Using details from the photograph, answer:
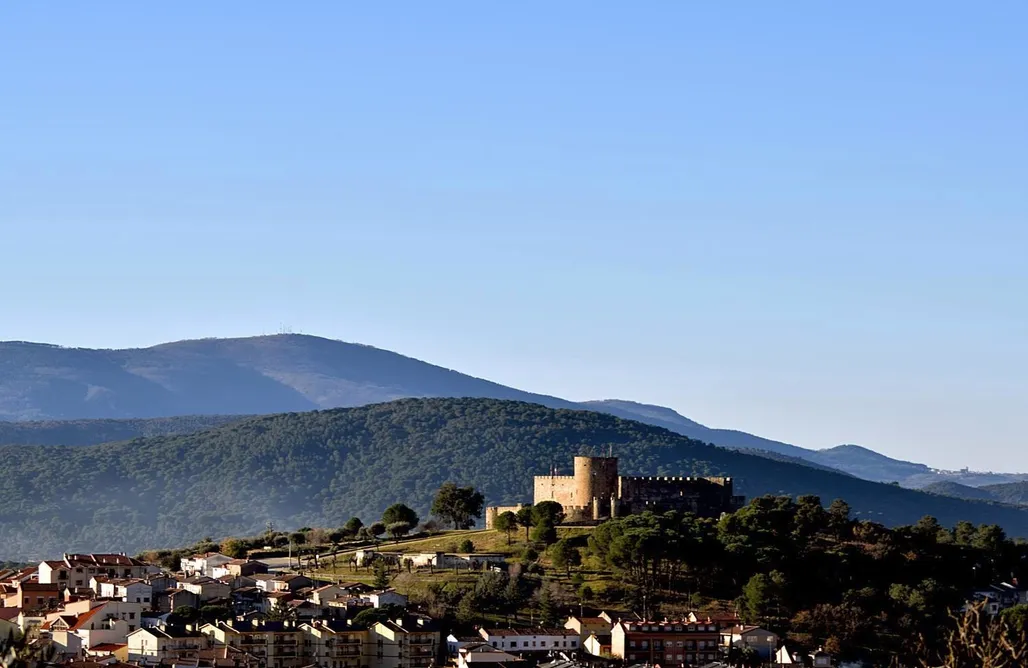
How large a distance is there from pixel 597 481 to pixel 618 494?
47.7 inches

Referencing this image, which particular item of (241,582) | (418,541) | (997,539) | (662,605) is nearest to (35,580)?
(241,582)

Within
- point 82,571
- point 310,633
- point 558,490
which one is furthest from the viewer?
point 558,490

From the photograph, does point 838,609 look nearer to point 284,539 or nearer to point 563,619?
point 563,619

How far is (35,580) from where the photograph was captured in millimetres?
88500

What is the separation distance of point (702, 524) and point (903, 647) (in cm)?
1348

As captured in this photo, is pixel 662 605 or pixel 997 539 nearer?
pixel 662 605

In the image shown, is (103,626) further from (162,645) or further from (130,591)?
(162,645)

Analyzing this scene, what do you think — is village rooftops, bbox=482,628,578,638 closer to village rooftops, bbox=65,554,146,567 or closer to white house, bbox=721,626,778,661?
white house, bbox=721,626,778,661

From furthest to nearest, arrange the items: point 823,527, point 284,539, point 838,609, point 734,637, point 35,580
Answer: point 284,539 < point 823,527 < point 35,580 < point 838,609 < point 734,637

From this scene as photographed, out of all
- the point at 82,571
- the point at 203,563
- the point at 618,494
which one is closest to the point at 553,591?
the point at 618,494

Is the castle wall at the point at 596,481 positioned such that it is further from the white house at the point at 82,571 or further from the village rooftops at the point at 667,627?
the white house at the point at 82,571

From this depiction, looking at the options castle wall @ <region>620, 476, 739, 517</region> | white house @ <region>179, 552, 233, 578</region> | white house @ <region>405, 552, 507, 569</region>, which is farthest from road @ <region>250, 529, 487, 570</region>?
castle wall @ <region>620, 476, 739, 517</region>

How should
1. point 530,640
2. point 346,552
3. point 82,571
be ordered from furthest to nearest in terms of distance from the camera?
point 346,552
point 82,571
point 530,640

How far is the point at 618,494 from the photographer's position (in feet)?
315
